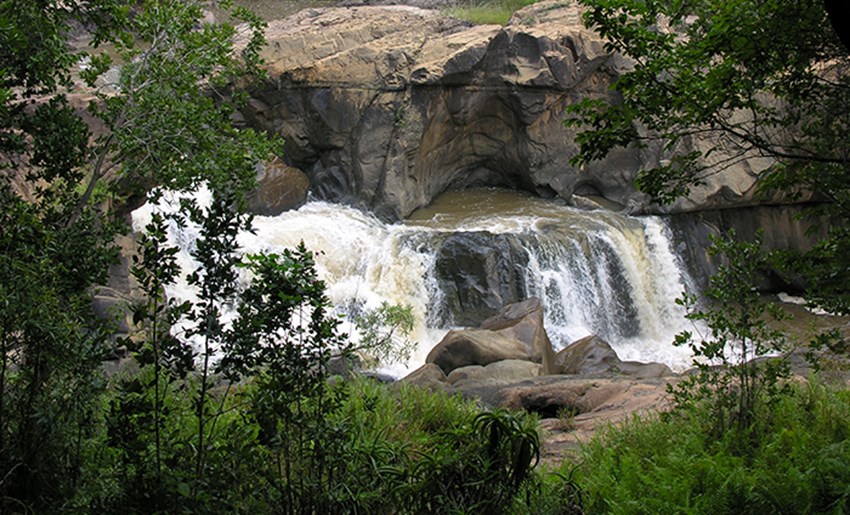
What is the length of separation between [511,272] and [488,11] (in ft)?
33.5

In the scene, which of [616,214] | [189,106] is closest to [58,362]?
[189,106]

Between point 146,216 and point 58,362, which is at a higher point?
point 146,216

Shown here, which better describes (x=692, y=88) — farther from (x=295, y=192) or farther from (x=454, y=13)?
(x=454, y=13)

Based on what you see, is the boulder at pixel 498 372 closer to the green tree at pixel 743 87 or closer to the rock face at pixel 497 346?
the rock face at pixel 497 346

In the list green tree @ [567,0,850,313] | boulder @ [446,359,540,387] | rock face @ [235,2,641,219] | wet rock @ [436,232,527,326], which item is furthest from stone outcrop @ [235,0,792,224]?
green tree @ [567,0,850,313]

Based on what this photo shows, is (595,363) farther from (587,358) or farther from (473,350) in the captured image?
(473,350)

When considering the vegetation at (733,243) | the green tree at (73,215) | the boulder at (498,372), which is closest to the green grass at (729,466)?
the vegetation at (733,243)

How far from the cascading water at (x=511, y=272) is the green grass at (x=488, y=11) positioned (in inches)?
279

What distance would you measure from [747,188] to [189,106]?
15.1 m

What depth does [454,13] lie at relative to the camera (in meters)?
21.6

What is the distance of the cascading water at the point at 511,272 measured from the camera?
15102 millimetres

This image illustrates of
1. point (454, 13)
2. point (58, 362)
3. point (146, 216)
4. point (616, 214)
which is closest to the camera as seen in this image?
point (58, 362)

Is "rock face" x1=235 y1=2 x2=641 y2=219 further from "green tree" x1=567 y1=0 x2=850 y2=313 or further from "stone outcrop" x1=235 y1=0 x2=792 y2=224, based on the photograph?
"green tree" x1=567 y1=0 x2=850 y2=313

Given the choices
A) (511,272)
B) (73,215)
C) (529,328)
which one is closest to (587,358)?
(529,328)
